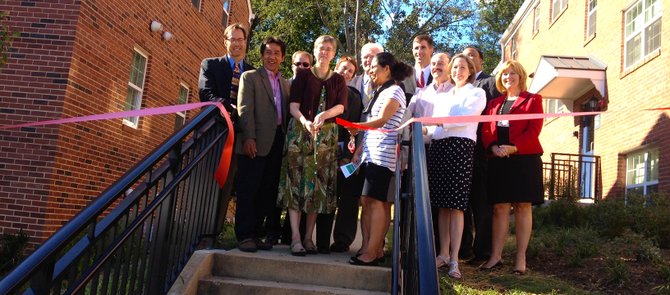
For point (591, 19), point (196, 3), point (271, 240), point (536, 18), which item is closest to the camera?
point (271, 240)

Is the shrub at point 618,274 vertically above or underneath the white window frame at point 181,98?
underneath

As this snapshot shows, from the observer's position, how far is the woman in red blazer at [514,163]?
184 inches

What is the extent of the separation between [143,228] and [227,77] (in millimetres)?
1941

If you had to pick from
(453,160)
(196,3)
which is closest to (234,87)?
(453,160)

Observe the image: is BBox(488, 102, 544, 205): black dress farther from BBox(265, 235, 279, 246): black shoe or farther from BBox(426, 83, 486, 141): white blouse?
BBox(265, 235, 279, 246): black shoe

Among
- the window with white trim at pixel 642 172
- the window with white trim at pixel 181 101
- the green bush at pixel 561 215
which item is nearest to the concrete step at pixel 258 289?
the green bush at pixel 561 215

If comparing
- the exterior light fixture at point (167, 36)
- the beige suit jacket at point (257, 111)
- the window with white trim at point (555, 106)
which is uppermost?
the window with white trim at point (555, 106)

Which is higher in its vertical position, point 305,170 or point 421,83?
point 421,83

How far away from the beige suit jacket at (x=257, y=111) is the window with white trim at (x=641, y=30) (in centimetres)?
854

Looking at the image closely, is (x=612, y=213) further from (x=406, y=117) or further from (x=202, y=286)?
(x=202, y=286)

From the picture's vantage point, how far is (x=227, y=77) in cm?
483

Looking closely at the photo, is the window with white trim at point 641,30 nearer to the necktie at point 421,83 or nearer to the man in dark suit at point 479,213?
the man in dark suit at point 479,213

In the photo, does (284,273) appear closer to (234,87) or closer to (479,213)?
(234,87)

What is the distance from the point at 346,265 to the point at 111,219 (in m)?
1.94
